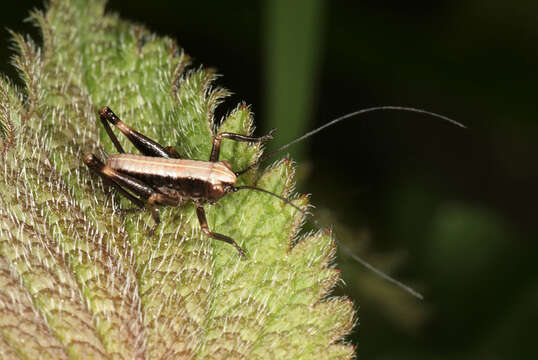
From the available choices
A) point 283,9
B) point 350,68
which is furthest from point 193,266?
point 350,68

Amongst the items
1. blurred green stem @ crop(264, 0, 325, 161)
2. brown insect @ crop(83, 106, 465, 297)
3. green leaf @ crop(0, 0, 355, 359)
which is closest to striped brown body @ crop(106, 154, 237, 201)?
brown insect @ crop(83, 106, 465, 297)

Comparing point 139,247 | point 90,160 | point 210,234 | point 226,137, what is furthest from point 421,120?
point 139,247

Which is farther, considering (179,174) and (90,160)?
(179,174)

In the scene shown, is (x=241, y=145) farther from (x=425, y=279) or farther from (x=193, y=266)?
(x=425, y=279)

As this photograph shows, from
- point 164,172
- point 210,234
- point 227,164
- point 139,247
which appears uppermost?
point 227,164

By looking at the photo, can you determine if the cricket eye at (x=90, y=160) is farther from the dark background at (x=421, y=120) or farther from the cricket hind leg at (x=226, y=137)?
the dark background at (x=421, y=120)

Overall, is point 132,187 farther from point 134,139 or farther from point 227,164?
point 227,164
